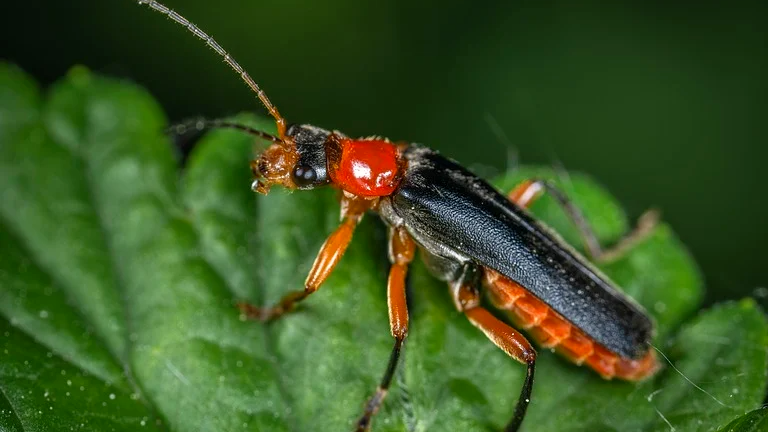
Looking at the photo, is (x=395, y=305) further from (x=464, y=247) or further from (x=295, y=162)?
(x=295, y=162)

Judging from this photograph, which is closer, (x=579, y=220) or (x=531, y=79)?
(x=579, y=220)

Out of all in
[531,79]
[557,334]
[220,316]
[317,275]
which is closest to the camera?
[220,316]

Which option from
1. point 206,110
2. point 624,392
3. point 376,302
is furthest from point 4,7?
point 624,392

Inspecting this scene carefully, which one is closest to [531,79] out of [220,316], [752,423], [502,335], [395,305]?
[502,335]

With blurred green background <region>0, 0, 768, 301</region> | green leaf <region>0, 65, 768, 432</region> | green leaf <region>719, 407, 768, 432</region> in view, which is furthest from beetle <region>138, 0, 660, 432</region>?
blurred green background <region>0, 0, 768, 301</region>

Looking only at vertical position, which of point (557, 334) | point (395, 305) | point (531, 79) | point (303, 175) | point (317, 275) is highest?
point (531, 79)

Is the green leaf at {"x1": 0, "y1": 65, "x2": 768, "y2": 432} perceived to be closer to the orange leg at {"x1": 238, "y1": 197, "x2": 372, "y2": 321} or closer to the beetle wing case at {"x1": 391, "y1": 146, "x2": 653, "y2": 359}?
the orange leg at {"x1": 238, "y1": 197, "x2": 372, "y2": 321}

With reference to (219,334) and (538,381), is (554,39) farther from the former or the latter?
(219,334)
